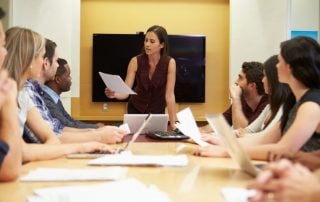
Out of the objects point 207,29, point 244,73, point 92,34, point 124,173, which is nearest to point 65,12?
point 92,34

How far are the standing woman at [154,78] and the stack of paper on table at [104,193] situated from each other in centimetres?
240

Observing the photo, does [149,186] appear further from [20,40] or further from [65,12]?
[65,12]

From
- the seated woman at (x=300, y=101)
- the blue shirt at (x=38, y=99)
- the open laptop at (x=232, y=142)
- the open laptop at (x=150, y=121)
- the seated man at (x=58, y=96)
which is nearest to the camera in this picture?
the open laptop at (x=232, y=142)

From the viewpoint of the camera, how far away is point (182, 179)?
1.33 m

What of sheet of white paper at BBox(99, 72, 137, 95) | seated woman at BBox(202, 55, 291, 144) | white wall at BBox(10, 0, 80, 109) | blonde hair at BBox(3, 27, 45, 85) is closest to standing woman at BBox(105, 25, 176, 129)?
sheet of white paper at BBox(99, 72, 137, 95)

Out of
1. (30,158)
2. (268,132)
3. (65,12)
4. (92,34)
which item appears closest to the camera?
(30,158)

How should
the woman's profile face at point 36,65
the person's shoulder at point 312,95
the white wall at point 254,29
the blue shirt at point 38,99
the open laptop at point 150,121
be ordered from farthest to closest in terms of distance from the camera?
the white wall at point 254,29
the open laptop at point 150,121
the blue shirt at point 38,99
the woman's profile face at point 36,65
the person's shoulder at point 312,95

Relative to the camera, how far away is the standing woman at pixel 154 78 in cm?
360

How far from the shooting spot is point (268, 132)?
2131mm

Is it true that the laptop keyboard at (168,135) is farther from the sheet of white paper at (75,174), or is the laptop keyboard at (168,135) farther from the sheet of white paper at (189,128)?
the sheet of white paper at (75,174)

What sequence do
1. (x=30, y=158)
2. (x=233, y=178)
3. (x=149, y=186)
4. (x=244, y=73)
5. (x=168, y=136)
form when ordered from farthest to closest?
(x=244, y=73), (x=168, y=136), (x=30, y=158), (x=233, y=178), (x=149, y=186)

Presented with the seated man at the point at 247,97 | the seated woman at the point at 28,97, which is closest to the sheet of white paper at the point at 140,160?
the seated woman at the point at 28,97

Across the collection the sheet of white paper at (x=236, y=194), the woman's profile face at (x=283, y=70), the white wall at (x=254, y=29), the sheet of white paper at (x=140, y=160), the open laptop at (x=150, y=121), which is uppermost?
the white wall at (x=254, y=29)

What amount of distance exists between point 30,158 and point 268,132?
1.12m
